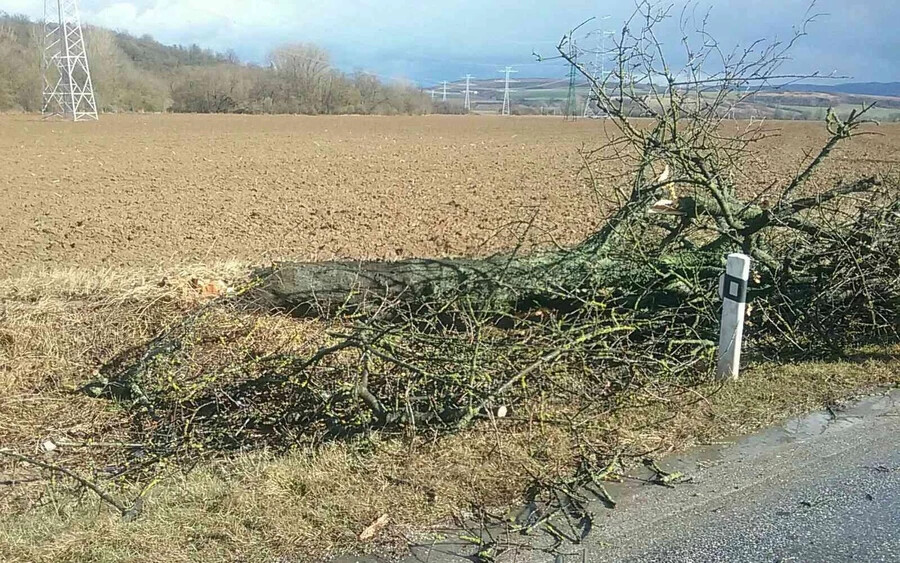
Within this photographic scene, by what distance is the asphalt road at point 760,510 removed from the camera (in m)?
3.15

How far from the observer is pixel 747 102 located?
23.4 ft

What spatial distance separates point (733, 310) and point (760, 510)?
5.86 ft

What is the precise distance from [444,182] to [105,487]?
16.9 metres

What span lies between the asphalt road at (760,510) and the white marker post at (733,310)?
75 cm

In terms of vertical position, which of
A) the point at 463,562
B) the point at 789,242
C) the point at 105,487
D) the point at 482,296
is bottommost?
Result: the point at 105,487

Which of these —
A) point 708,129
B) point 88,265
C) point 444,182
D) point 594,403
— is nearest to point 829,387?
point 594,403

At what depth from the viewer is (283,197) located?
17.5 m

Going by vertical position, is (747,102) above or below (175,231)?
above

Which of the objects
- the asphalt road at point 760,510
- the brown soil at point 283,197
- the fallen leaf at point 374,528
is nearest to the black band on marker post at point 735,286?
the asphalt road at point 760,510

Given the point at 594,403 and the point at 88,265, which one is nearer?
the point at 594,403

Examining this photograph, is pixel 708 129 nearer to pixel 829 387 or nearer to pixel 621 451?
pixel 829 387

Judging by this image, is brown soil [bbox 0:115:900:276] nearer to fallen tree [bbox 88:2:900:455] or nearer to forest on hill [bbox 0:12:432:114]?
fallen tree [bbox 88:2:900:455]

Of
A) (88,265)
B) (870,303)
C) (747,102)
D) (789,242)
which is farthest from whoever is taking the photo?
(88,265)

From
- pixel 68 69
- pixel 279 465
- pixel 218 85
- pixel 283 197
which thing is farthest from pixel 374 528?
pixel 218 85
